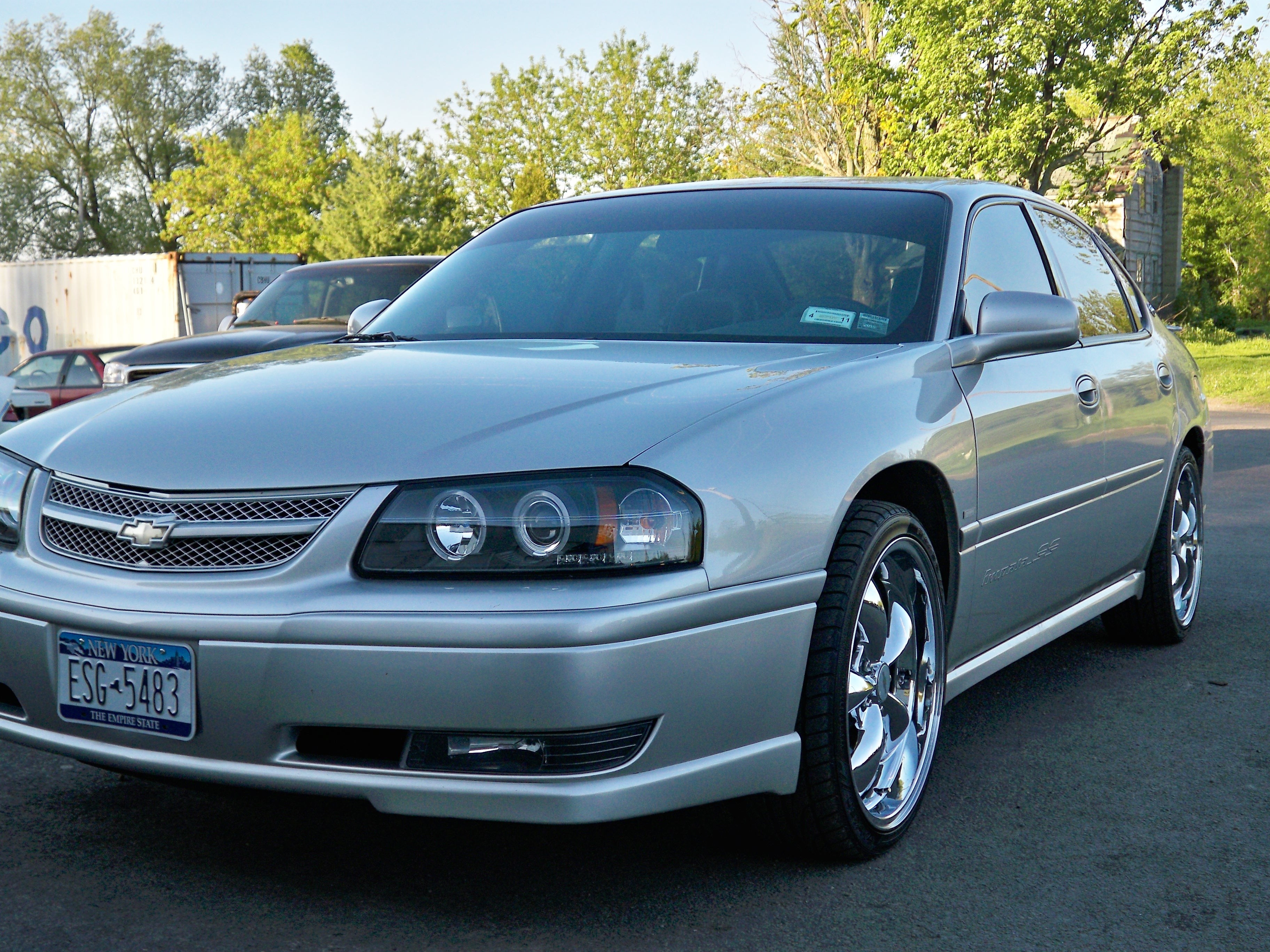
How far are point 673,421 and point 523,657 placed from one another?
55 cm

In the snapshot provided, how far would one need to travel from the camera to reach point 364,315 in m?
4.33

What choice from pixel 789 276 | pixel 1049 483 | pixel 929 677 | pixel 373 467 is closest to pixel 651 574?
pixel 373 467

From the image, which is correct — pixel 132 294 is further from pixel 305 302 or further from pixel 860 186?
pixel 860 186

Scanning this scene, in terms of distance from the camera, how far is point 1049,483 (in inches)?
143

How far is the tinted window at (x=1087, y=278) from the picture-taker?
433 cm

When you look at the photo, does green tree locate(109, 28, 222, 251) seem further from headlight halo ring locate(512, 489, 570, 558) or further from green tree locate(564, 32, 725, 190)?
headlight halo ring locate(512, 489, 570, 558)

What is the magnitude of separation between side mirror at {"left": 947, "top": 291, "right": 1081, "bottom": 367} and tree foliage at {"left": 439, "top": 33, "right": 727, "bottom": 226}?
36.5 meters

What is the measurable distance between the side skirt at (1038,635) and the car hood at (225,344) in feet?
15.5

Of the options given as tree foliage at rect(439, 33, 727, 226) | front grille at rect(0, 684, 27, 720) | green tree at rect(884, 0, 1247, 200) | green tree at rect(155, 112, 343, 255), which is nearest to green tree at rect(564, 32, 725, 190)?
tree foliage at rect(439, 33, 727, 226)

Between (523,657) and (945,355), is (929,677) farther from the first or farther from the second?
(523,657)

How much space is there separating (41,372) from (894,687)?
1520 centimetres

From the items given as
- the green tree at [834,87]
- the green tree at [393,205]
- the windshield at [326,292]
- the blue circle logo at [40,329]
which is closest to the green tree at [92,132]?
the green tree at [393,205]

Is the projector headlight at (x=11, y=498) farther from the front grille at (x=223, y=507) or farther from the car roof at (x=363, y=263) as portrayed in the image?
the car roof at (x=363, y=263)

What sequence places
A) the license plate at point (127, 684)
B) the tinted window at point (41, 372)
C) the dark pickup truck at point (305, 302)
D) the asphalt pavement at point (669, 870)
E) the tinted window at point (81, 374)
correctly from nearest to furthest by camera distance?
the license plate at point (127, 684), the asphalt pavement at point (669, 870), the dark pickup truck at point (305, 302), the tinted window at point (81, 374), the tinted window at point (41, 372)
